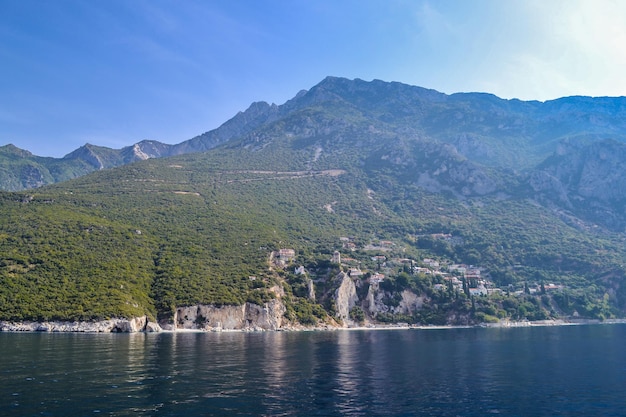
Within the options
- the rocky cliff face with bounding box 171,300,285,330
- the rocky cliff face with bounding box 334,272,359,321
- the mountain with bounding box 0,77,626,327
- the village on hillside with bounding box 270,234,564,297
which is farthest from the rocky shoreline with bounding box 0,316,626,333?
the village on hillside with bounding box 270,234,564,297

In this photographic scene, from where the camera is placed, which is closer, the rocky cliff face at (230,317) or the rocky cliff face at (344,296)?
the rocky cliff face at (230,317)

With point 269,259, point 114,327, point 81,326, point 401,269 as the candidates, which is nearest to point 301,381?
point 114,327

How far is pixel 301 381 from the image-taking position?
35.6m

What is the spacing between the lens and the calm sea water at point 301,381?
27.1 meters

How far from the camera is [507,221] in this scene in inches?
7653

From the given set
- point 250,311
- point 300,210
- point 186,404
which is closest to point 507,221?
point 300,210

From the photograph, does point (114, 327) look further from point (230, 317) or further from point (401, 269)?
point (401, 269)

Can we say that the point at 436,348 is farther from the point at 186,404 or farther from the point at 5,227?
the point at 5,227

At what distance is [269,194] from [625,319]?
5289 inches

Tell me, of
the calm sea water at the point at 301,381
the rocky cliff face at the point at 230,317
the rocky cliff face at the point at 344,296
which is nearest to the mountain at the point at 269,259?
the rocky cliff face at the point at 344,296

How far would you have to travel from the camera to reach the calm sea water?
88.9 ft

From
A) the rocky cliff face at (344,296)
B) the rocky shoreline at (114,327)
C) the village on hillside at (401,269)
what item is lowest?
the rocky shoreline at (114,327)

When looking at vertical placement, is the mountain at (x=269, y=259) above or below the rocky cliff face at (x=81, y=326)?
above

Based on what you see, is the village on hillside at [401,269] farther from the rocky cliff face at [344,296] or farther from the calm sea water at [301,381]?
the calm sea water at [301,381]
